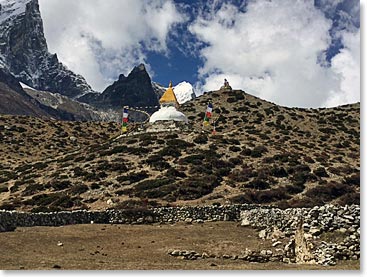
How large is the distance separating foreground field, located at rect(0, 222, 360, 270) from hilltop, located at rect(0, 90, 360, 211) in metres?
7.33

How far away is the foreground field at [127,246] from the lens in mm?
14398

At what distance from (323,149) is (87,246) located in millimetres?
39963

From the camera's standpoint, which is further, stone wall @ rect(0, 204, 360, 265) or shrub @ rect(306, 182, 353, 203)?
shrub @ rect(306, 182, 353, 203)

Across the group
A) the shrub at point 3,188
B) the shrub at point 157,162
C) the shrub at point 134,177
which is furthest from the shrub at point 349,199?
the shrub at point 3,188

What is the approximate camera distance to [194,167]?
41625 millimetres

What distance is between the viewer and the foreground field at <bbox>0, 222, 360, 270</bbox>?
1440 centimetres

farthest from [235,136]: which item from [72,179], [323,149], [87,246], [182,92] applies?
[182,92]

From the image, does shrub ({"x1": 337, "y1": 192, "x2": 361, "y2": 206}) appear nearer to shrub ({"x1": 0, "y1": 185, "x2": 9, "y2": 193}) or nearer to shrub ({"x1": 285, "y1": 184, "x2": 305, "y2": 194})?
shrub ({"x1": 285, "y1": 184, "x2": 305, "y2": 194})

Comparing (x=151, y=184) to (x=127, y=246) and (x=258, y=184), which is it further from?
(x=127, y=246)

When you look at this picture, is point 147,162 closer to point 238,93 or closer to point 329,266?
point 329,266

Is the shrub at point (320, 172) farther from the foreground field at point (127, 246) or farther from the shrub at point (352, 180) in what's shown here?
the foreground field at point (127, 246)

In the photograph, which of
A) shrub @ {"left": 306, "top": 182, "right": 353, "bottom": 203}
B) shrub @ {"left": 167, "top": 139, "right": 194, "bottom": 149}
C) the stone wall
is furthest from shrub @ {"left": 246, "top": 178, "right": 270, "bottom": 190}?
shrub @ {"left": 167, "top": 139, "right": 194, "bottom": 149}

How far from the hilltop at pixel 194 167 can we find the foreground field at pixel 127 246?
7335mm

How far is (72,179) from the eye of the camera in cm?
4116
